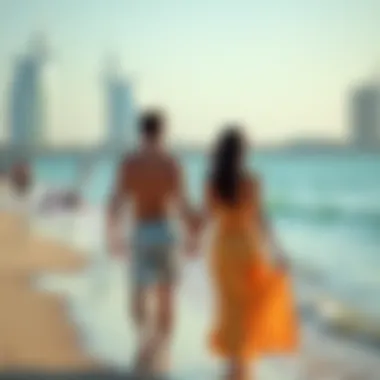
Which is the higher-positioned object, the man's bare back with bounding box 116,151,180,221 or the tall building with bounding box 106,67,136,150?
the tall building with bounding box 106,67,136,150

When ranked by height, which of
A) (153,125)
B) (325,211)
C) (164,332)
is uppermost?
(153,125)

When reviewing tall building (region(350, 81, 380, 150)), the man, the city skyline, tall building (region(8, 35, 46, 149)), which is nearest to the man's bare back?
the man

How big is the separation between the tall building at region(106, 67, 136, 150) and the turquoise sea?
0.15 ft

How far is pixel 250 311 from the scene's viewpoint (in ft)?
4.99

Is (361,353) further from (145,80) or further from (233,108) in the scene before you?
(145,80)

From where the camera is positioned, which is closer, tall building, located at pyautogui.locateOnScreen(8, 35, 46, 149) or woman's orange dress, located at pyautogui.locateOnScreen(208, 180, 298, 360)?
woman's orange dress, located at pyautogui.locateOnScreen(208, 180, 298, 360)

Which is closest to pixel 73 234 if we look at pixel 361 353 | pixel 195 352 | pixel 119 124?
pixel 119 124

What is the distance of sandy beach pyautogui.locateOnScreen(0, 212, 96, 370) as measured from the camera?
158cm

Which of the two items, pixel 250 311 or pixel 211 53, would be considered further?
pixel 211 53

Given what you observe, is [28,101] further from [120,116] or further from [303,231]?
[303,231]

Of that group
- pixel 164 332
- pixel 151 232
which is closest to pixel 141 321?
pixel 164 332

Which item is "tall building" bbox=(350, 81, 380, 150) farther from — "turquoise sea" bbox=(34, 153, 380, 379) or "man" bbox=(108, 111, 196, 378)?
"man" bbox=(108, 111, 196, 378)

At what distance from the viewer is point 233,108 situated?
1604 mm

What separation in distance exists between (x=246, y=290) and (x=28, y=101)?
1.94 feet
